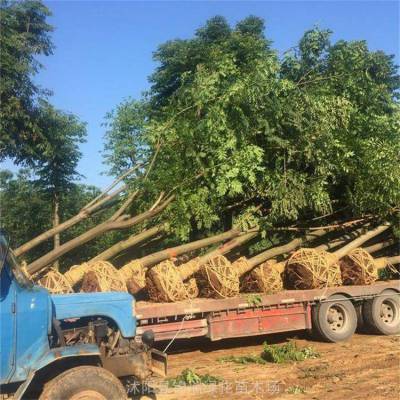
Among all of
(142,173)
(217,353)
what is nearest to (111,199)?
(142,173)

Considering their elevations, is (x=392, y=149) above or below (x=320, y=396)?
above

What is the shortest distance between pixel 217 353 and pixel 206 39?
10418mm

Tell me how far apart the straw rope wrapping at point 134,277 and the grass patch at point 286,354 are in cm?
239

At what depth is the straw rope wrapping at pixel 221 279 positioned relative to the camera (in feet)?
28.5

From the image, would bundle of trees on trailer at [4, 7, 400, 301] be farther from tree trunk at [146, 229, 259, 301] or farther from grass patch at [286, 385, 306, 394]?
grass patch at [286, 385, 306, 394]

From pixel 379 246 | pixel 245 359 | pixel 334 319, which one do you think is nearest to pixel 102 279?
pixel 245 359

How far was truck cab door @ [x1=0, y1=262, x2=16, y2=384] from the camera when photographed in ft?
15.4

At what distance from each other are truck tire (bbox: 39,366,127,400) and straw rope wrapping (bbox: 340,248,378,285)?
6.77m

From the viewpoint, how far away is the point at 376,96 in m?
11.2

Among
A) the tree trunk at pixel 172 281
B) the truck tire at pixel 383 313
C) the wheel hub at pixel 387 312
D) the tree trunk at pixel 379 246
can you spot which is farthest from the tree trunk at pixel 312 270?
the tree trunk at pixel 172 281

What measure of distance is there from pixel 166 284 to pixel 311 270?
305 centimetres

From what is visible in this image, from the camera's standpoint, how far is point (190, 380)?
7027 millimetres

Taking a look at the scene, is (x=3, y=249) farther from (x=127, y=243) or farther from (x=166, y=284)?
(x=127, y=243)

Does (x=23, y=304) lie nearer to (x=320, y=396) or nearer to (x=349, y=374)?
(x=320, y=396)
